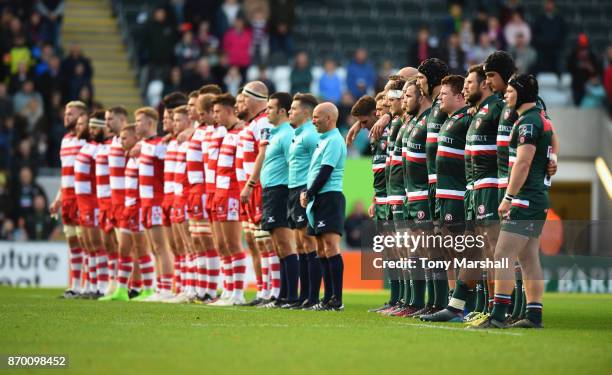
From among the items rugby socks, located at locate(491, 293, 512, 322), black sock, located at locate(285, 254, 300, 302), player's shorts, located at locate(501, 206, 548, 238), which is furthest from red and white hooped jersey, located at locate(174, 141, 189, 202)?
player's shorts, located at locate(501, 206, 548, 238)

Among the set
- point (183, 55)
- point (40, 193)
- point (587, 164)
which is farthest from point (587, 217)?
point (40, 193)

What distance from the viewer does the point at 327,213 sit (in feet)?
46.1

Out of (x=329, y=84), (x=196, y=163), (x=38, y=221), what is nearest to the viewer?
(x=196, y=163)

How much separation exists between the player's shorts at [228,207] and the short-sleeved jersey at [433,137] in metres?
3.65

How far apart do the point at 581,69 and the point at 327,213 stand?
14719 mm

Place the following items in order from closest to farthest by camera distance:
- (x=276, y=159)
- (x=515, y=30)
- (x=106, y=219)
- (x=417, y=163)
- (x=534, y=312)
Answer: (x=534, y=312) < (x=417, y=163) < (x=276, y=159) < (x=106, y=219) < (x=515, y=30)

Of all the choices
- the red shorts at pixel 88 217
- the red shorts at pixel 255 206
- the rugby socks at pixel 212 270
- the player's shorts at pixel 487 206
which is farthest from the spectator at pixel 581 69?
the player's shorts at pixel 487 206

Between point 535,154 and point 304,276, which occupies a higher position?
point 535,154

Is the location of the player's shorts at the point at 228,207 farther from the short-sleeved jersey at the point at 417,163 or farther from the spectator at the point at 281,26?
the spectator at the point at 281,26

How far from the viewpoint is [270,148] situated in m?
15.1

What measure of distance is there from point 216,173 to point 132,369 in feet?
26.5

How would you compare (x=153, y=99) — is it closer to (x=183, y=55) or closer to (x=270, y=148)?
(x=183, y=55)

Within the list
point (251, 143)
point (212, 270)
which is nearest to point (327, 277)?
point (251, 143)

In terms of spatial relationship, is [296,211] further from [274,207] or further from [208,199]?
[208,199]
